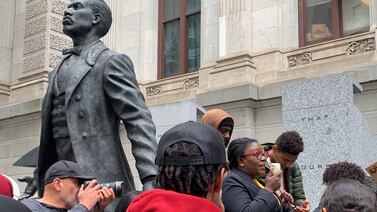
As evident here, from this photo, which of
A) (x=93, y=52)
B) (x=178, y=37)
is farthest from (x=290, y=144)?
(x=178, y=37)

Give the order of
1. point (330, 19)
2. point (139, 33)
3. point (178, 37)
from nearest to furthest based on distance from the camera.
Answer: point (330, 19) < point (178, 37) < point (139, 33)

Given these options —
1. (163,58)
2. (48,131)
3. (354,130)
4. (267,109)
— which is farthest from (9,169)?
(48,131)

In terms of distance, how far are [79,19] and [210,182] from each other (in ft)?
6.93

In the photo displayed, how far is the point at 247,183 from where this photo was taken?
3975 millimetres

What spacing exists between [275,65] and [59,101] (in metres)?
10.3

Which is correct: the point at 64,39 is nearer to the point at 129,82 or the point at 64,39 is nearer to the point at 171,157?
the point at 129,82

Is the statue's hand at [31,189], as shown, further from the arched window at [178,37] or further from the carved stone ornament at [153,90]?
the arched window at [178,37]

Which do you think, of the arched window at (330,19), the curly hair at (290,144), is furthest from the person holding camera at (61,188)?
the arched window at (330,19)

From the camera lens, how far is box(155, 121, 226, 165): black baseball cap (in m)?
2.16

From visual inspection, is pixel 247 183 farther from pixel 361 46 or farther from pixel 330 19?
pixel 330 19

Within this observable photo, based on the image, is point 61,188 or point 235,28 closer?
point 61,188

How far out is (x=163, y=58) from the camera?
17.0 meters

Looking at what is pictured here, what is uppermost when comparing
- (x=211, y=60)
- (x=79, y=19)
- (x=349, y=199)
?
(x=211, y=60)

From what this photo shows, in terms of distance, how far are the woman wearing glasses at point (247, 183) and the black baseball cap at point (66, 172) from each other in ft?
2.99
